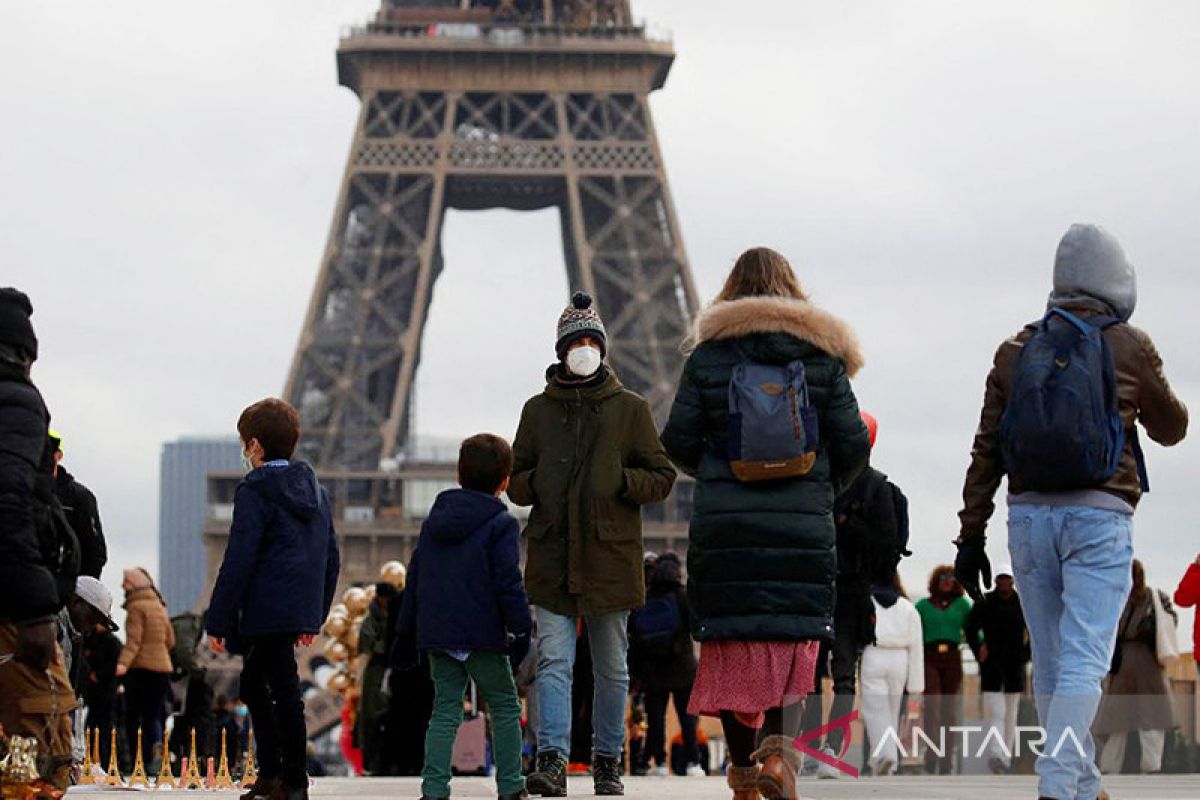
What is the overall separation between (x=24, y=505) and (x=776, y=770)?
9.19 feet

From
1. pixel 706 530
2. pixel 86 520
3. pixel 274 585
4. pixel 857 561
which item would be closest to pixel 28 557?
pixel 274 585

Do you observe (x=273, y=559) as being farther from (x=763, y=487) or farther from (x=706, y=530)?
(x=763, y=487)

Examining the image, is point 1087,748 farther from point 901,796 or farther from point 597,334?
point 597,334

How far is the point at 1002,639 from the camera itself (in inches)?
688

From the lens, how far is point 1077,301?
10.2 meters

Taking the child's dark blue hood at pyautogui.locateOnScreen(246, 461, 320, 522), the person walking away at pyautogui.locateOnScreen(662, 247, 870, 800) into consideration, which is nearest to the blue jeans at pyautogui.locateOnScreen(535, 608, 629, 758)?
the child's dark blue hood at pyautogui.locateOnScreen(246, 461, 320, 522)

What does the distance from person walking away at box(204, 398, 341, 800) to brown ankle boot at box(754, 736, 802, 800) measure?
6.25 feet

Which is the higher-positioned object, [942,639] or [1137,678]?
[942,639]

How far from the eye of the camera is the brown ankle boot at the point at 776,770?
9969mm

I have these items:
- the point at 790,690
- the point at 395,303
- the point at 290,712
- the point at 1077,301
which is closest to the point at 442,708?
the point at 290,712

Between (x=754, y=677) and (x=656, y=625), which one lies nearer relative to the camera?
(x=754, y=677)

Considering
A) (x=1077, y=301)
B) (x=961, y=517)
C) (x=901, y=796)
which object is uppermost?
(x=1077, y=301)

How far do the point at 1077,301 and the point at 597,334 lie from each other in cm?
285

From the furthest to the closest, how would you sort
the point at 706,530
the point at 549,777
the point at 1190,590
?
1. the point at 1190,590
2. the point at 549,777
3. the point at 706,530
